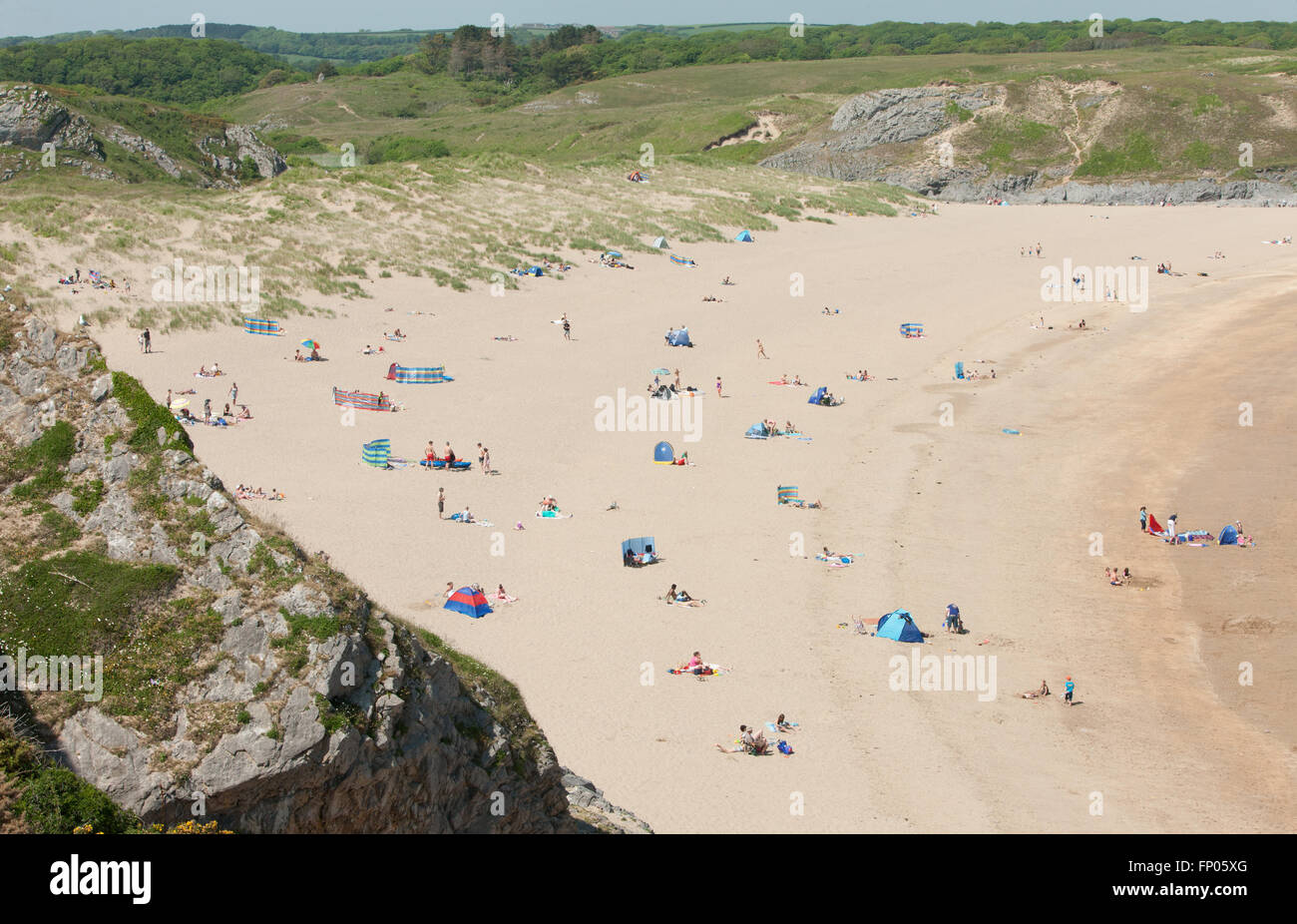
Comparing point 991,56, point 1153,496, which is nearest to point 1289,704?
point 1153,496

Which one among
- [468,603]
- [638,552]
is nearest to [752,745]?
[468,603]

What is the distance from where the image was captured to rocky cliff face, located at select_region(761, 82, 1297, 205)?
8031cm

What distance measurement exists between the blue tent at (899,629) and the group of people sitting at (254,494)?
12395mm

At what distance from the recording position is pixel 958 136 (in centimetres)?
8950

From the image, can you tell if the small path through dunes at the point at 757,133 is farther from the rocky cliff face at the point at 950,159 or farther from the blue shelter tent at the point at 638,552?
the blue shelter tent at the point at 638,552

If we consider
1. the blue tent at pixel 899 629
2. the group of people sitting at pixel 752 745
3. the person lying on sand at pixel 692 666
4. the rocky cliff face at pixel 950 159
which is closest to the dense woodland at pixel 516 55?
the rocky cliff face at pixel 950 159

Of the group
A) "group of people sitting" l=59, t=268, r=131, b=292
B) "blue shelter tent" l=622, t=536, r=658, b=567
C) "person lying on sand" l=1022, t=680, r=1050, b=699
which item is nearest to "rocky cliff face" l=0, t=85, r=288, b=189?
"group of people sitting" l=59, t=268, r=131, b=292

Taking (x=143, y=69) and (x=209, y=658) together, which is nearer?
(x=209, y=658)

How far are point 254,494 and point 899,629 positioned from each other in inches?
518

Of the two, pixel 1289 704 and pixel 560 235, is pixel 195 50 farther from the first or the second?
pixel 1289 704

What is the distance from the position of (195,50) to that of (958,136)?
125 metres

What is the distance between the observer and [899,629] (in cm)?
2005

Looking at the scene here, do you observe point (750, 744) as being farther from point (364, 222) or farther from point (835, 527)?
point (364, 222)

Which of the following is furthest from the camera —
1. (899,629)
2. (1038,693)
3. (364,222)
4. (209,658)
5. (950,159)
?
(950,159)
